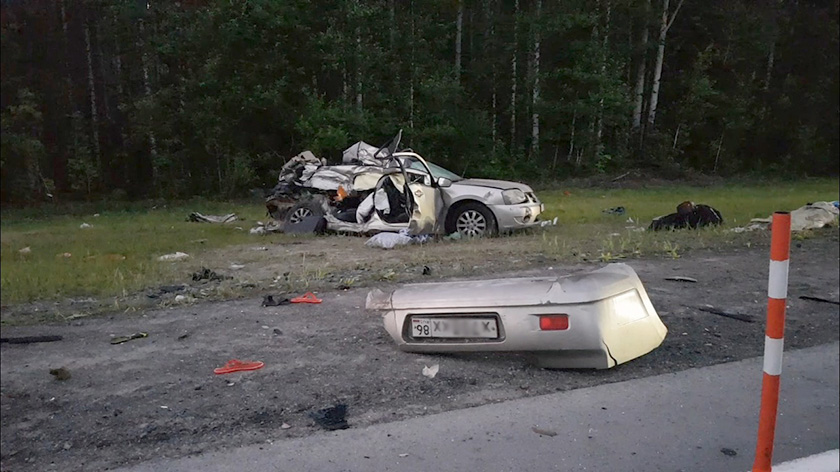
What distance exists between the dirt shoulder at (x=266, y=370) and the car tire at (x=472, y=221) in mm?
428

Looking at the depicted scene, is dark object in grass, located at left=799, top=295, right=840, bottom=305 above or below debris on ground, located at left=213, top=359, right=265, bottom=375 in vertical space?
above

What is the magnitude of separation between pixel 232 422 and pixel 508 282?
1.73 meters

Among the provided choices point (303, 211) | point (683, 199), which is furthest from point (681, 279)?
point (303, 211)

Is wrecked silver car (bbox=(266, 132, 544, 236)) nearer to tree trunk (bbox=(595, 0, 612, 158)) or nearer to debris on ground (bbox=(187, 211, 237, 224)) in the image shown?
debris on ground (bbox=(187, 211, 237, 224))

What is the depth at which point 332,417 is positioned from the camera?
10.9 ft

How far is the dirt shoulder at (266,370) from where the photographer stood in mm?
3027

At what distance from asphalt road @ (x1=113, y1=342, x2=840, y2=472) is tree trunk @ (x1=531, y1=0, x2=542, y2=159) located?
1.38 m

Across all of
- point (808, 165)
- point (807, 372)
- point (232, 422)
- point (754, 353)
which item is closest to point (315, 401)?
point (232, 422)

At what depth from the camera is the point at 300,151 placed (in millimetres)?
Answer: 3395

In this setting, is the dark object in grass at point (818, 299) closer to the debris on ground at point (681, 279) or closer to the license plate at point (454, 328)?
the debris on ground at point (681, 279)

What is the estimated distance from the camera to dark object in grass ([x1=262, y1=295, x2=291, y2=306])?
4453 millimetres

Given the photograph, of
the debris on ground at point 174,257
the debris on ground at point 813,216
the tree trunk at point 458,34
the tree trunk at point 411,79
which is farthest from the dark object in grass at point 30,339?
the debris on ground at point 813,216

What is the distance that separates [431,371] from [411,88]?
1.61m

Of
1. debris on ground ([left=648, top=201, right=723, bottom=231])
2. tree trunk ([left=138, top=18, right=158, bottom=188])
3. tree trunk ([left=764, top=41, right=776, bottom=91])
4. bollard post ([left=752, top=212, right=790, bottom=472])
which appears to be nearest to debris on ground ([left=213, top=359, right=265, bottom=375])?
tree trunk ([left=138, top=18, right=158, bottom=188])
